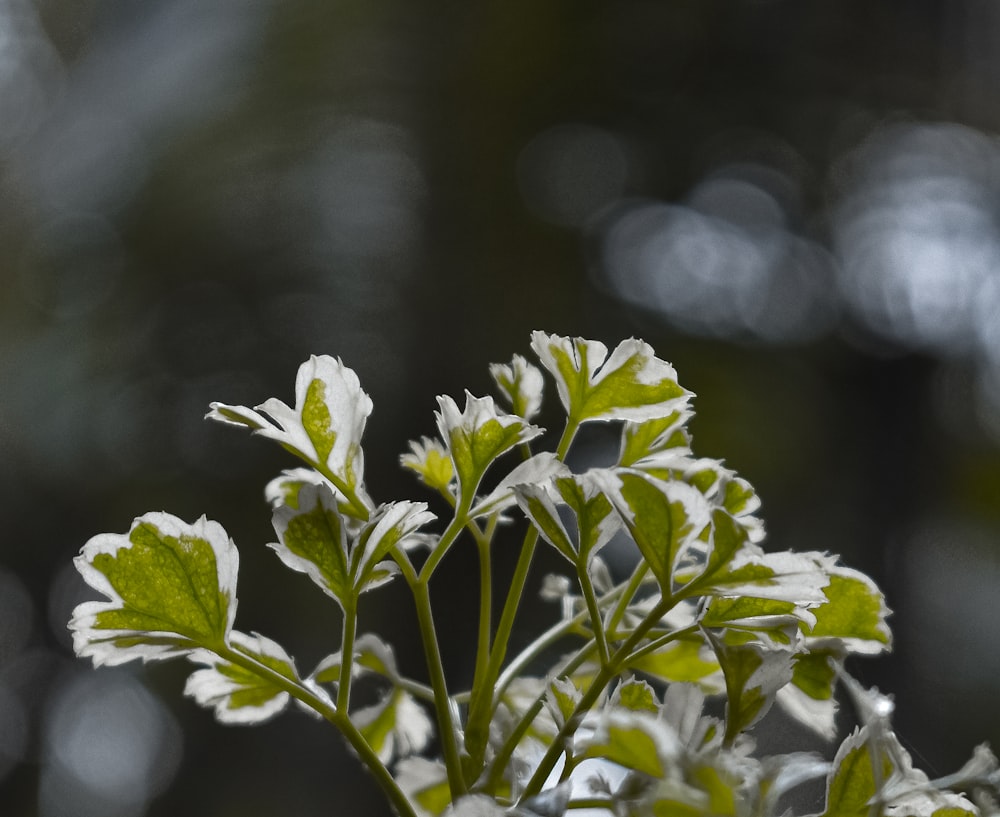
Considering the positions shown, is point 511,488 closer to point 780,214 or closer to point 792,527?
point 792,527

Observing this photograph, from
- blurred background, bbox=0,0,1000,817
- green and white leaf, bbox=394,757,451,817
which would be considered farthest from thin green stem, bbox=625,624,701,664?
blurred background, bbox=0,0,1000,817

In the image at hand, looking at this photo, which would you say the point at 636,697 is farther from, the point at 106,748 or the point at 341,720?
the point at 106,748

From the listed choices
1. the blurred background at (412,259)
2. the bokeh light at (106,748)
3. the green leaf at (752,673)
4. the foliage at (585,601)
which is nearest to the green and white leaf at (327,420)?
the foliage at (585,601)

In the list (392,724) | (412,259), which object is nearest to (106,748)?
(412,259)

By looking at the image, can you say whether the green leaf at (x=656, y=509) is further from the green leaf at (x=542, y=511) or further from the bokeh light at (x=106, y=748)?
the bokeh light at (x=106, y=748)

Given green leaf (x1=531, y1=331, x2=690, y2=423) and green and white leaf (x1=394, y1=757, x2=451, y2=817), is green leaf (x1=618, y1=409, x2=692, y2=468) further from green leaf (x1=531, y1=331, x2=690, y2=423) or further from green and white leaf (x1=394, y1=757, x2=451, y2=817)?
green and white leaf (x1=394, y1=757, x2=451, y2=817)

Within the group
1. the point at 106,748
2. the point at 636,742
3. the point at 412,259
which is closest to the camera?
the point at 636,742
